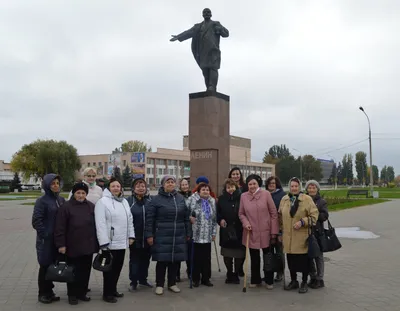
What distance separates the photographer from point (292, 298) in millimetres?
5484

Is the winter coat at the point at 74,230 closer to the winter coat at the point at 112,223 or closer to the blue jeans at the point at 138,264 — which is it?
the winter coat at the point at 112,223

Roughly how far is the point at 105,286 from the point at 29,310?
3.07 feet

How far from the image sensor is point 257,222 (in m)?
5.96

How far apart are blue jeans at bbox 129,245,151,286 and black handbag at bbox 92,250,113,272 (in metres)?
0.58

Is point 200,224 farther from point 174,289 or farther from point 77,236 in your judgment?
point 77,236

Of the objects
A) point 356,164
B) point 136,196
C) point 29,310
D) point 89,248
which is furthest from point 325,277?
point 356,164

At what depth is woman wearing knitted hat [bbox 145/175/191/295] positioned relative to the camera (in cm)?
569

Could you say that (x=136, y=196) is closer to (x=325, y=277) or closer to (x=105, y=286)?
(x=105, y=286)

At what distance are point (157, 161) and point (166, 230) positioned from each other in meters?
75.9

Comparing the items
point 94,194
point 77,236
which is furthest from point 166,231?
point 94,194

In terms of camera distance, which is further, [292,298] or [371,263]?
[371,263]

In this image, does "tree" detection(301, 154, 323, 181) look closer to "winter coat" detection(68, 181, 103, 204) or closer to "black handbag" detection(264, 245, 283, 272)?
"black handbag" detection(264, 245, 283, 272)

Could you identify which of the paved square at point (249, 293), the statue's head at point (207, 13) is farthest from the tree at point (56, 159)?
the paved square at point (249, 293)

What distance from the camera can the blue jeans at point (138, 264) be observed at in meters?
5.90
